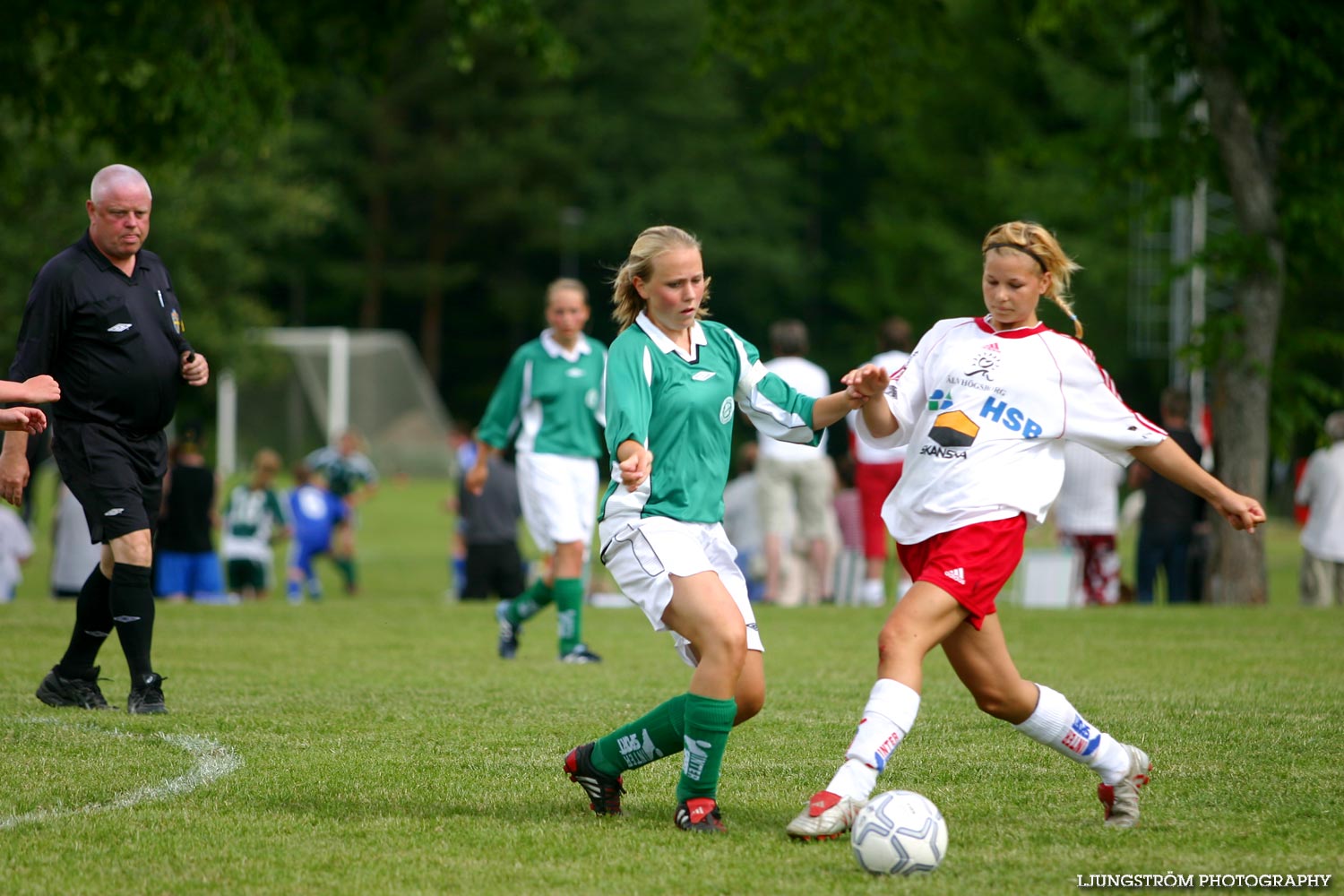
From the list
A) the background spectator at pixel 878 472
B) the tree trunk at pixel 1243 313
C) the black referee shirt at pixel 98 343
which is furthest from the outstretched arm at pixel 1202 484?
the tree trunk at pixel 1243 313

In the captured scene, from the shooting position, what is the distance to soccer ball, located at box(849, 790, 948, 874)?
434cm

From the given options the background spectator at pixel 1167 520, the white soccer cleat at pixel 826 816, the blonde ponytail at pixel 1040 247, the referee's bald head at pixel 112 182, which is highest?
the referee's bald head at pixel 112 182

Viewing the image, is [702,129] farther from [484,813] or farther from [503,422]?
[484,813]

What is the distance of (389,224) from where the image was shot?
59.1m

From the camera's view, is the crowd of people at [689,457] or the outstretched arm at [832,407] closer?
the crowd of people at [689,457]

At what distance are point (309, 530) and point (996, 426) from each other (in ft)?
50.6

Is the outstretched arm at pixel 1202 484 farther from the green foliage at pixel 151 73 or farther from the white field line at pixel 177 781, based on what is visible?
the green foliage at pixel 151 73

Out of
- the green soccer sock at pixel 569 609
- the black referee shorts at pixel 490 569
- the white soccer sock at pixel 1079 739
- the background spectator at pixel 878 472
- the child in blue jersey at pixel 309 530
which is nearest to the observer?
the white soccer sock at pixel 1079 739

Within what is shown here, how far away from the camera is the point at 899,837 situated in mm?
4355

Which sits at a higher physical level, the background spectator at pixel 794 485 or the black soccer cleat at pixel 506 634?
the background spectator at pixel 794 485

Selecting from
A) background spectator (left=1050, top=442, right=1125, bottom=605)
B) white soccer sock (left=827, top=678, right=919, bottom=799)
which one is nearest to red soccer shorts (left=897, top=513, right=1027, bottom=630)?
white soccer sock (left=827, top=678, right=919, bottom=799)

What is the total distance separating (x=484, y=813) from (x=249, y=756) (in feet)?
4.51

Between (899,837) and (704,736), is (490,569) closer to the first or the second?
(704,736)

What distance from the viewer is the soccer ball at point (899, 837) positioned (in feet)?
14.2
